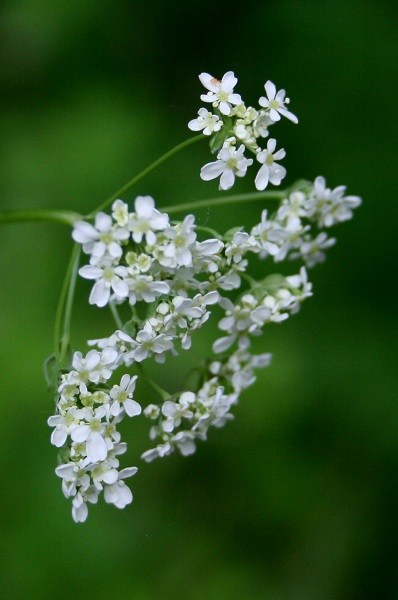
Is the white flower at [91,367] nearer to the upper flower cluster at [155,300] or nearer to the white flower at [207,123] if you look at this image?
the upper flower cluster at [155,300]

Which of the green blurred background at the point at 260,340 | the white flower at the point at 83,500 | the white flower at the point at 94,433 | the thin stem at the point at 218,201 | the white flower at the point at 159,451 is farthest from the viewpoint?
the green blurred background at the point at 260,340

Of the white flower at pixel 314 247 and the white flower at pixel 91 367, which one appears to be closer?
the white flower at pixel 91 367

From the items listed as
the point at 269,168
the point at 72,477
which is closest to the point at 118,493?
the point at 72,477

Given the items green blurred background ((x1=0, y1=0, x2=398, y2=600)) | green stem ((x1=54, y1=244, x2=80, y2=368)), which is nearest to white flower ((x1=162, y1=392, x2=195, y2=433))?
green stem ((x1=54, y1=244, x2=80, y2=368))

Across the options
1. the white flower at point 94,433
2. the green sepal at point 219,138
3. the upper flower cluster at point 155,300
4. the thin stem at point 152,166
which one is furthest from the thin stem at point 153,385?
the green sepal at point 219,138

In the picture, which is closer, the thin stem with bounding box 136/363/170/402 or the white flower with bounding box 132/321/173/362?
the white flower with bounding box 132/321/173/362

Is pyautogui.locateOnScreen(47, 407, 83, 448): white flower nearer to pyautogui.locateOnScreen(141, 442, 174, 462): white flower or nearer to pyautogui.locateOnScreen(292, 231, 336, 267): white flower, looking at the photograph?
pyautogui.locateOnScreen(141, 442, 174, 462): white flower
